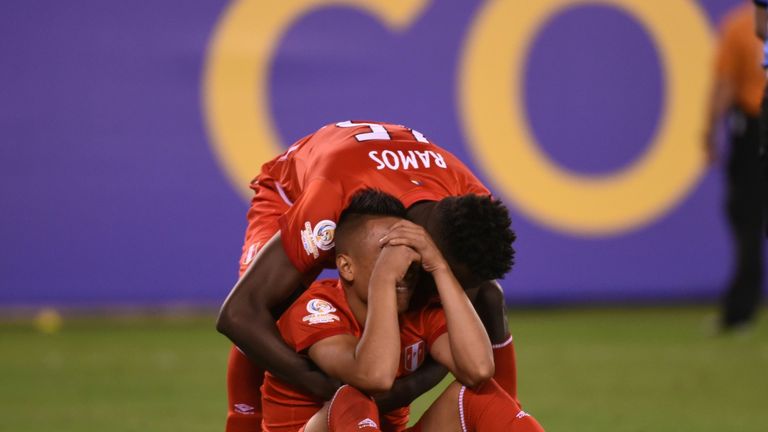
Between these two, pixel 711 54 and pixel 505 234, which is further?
pixel 711 54

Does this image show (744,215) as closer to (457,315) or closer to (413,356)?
(413,356)

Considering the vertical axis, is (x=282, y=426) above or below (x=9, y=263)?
below

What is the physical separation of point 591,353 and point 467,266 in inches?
160

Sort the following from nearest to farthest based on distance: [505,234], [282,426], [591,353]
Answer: [505,234] → [282,426] → [591,353]

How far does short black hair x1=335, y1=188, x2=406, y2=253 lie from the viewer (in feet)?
13.2

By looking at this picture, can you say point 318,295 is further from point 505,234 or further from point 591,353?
point 591,353

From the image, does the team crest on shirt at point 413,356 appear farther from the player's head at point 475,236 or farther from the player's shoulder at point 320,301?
the player's head at point 475,236

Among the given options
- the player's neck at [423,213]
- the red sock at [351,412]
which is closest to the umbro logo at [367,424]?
the red sock at [351,412]

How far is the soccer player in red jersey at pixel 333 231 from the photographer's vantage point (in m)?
3.89

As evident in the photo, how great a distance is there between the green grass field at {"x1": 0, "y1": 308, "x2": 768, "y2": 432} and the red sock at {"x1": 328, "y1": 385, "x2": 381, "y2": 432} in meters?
1.78

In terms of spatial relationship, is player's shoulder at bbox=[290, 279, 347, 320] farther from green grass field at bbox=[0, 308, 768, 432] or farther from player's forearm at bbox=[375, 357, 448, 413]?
green grass field at bbox=[0, 308, 768, 432]

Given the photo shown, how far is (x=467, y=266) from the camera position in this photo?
391cm

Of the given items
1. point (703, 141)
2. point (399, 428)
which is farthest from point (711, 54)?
point (399, 428)

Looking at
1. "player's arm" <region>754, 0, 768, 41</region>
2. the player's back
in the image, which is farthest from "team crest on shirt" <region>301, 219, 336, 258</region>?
"player's arm" <region>754, 0, 768, 41</region>
